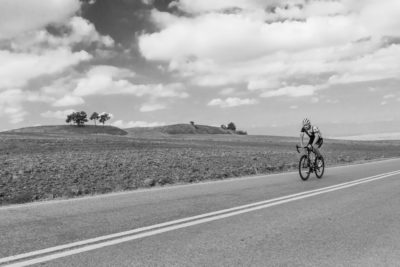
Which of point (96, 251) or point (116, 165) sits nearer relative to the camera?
point (96, 251)

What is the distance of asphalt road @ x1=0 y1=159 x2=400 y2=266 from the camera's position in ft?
17.0

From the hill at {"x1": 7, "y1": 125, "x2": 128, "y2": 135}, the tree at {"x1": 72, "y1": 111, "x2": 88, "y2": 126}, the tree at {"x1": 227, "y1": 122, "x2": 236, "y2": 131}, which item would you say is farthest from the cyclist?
the tree at {"x1": 227, "y1": 122, "x2": 236, "y2": 131}

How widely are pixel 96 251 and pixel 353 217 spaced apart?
4635 millimetres

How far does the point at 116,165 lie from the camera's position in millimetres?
19734

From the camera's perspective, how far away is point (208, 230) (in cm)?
661

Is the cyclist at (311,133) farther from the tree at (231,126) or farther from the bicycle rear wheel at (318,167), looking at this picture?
the tree at (231,126)

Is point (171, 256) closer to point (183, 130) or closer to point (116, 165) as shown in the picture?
point (116, 165)

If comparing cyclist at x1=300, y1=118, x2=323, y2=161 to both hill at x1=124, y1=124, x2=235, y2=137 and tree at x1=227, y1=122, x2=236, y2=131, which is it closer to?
hill at x1=124, y1=124, x2=235, y2=137

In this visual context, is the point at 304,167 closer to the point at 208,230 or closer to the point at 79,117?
the point at 208,230

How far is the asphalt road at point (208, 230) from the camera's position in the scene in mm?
5172

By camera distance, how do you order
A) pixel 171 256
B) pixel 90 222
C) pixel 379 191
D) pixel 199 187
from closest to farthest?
pixel 171 256 < pixel 90 222 < pixel 379 191 < pixel 199 187

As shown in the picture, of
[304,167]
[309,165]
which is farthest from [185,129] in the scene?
[304,167]

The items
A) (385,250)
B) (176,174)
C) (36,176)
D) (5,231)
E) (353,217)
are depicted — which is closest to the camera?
→ (385,250)

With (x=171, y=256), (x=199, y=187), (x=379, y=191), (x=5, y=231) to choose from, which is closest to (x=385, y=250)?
(x=171, y=256)
